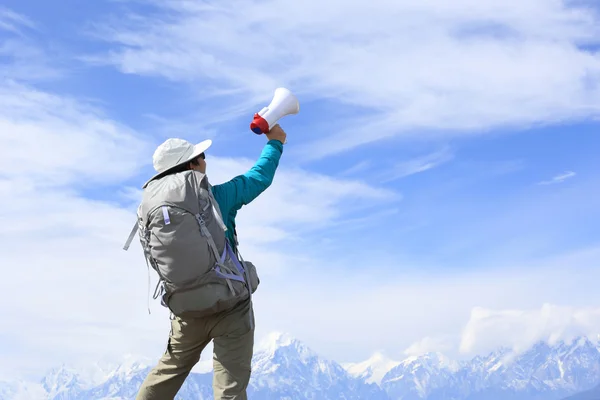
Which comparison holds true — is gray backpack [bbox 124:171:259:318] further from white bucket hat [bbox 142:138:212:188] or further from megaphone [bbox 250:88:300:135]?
megaphone [bbox 250:88:300:135]

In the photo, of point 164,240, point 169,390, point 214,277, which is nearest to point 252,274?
point 214,277

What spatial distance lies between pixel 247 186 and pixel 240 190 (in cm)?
8

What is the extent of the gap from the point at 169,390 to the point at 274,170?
2460 mm

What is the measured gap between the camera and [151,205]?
6.80 meters

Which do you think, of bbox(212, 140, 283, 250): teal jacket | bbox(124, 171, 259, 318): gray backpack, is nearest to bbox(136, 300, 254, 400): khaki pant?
bbox(124, 171, 259, 318): gray backpack

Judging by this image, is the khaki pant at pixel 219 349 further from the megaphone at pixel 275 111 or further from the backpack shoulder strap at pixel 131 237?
the megaphone at pixel 275 111

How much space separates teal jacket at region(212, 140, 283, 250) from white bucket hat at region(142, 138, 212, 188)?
388 mm

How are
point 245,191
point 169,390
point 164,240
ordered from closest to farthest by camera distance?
point 164,240 → point 245,191 → point 169,390

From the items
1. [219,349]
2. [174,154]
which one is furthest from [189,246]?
[219,349]

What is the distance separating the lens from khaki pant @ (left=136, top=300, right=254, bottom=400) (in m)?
7.17

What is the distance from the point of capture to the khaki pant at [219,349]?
23.5 feet


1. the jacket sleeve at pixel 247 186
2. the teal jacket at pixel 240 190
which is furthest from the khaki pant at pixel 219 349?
the jacket sleeve at pixel 247 186

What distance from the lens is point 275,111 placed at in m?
7.75

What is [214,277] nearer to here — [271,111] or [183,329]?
[183,329]
